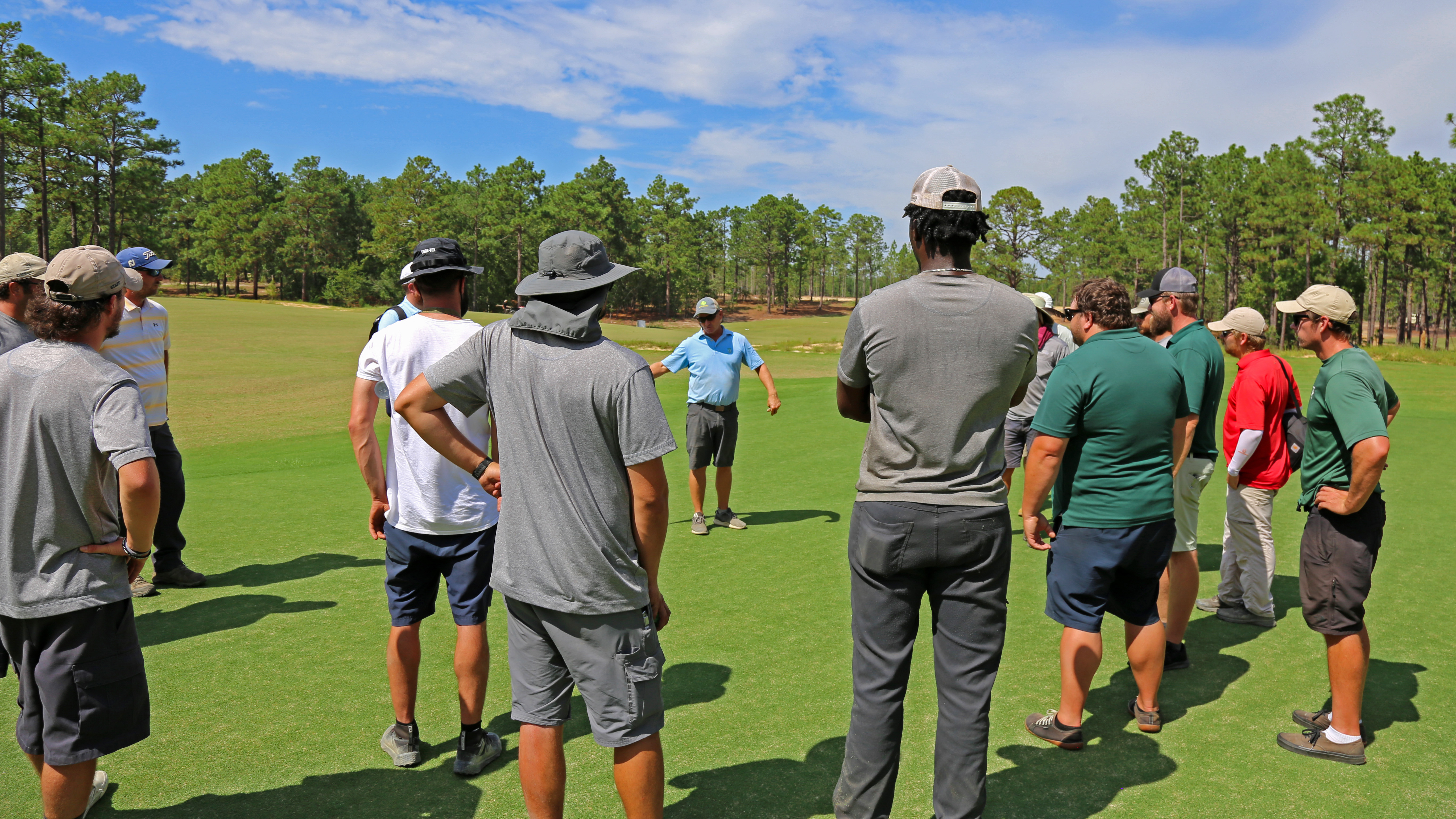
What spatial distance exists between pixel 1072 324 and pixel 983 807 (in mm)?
2529

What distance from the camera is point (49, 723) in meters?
2.93

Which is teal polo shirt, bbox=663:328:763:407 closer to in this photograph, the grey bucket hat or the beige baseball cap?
the beige baseball cap

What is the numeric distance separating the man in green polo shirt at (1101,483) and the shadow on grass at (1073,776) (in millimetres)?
130

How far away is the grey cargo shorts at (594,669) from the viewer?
2836 millimetres

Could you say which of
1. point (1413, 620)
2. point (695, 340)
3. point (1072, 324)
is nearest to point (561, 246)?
point (1072, 324)

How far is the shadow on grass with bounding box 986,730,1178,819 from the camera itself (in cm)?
343

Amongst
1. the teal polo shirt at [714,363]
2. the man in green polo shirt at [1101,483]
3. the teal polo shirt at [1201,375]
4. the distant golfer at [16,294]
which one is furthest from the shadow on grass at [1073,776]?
the teal polo shirt at [714,363]

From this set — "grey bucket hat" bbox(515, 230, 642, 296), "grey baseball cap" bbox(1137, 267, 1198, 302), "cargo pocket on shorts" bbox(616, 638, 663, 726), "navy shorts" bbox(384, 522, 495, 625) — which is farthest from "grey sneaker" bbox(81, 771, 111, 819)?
"grey baseball cap" bbox(1137, 267, 1198, 302)

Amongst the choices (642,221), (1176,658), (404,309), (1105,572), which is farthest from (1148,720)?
(642,221)

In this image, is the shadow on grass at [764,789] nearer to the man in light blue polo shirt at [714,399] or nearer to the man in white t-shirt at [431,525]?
the man in white t-shirt at [431,525]

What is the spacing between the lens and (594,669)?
2836 mm

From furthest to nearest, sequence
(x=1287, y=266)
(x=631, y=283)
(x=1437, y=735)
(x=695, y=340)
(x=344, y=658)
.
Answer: (x=631, y=283) < (x=1287, y=266) < (x=695, y=340) < (x=344, y=658) < (x=1437, y=735)

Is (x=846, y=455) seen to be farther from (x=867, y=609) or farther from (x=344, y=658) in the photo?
(x=867, y=609)

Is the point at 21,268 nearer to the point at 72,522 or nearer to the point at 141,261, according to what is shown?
the point at 72,522
